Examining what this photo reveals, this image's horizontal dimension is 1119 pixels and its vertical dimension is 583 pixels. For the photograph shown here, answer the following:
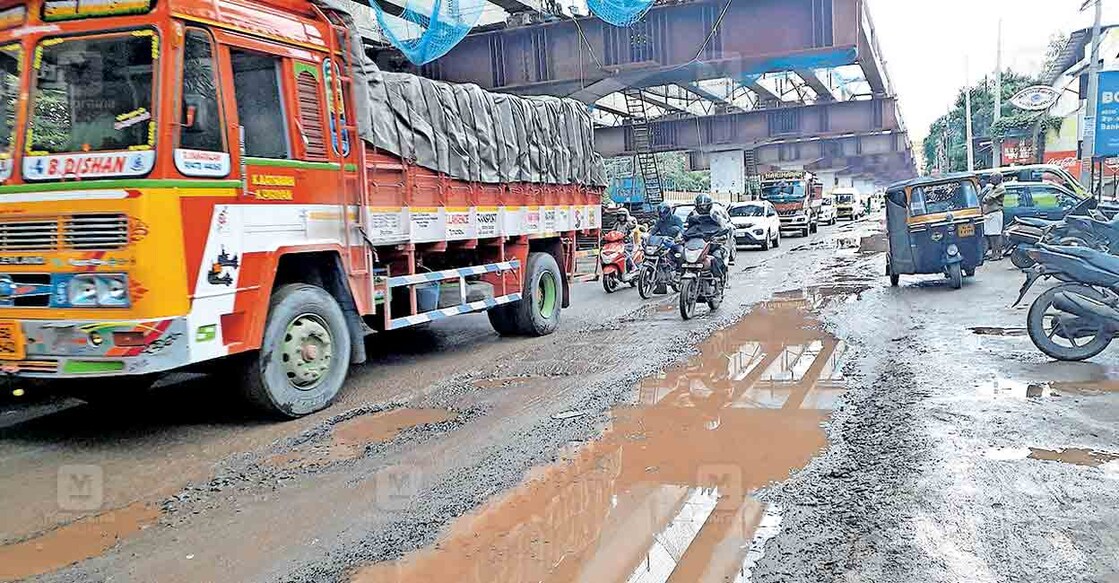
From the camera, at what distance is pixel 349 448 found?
585 cm

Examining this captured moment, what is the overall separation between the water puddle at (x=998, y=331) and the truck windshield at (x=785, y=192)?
2458 centimetres

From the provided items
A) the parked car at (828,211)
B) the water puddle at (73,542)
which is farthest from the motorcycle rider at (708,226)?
the parked car at (828,211)

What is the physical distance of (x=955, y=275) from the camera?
13617 mm

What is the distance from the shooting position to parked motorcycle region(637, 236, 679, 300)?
14.2 m

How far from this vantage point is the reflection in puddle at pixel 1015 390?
21.8ft

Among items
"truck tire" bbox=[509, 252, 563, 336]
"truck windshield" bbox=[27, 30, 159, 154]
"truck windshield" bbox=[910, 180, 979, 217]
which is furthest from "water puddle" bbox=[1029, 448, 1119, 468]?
"truck windshield" bbox=[910, 180, 979, 217]

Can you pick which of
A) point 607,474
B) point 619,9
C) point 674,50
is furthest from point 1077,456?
point 674,50

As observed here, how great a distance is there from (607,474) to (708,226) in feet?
25.0

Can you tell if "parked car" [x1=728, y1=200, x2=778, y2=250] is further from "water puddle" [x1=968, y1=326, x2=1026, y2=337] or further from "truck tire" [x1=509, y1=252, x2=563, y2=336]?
"water puddle" [x1=968, y1=326, x2=1026, y2=337]

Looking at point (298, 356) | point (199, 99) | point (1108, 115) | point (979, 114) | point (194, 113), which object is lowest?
point (298, 356)

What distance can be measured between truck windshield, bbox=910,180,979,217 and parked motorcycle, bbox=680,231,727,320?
12.3 ft

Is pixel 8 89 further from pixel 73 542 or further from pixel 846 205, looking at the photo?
pixel 846 205

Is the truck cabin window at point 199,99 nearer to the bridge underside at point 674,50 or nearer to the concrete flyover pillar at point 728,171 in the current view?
the bridge underside at point 674,50

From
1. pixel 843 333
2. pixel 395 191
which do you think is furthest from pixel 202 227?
pixel 843 333
